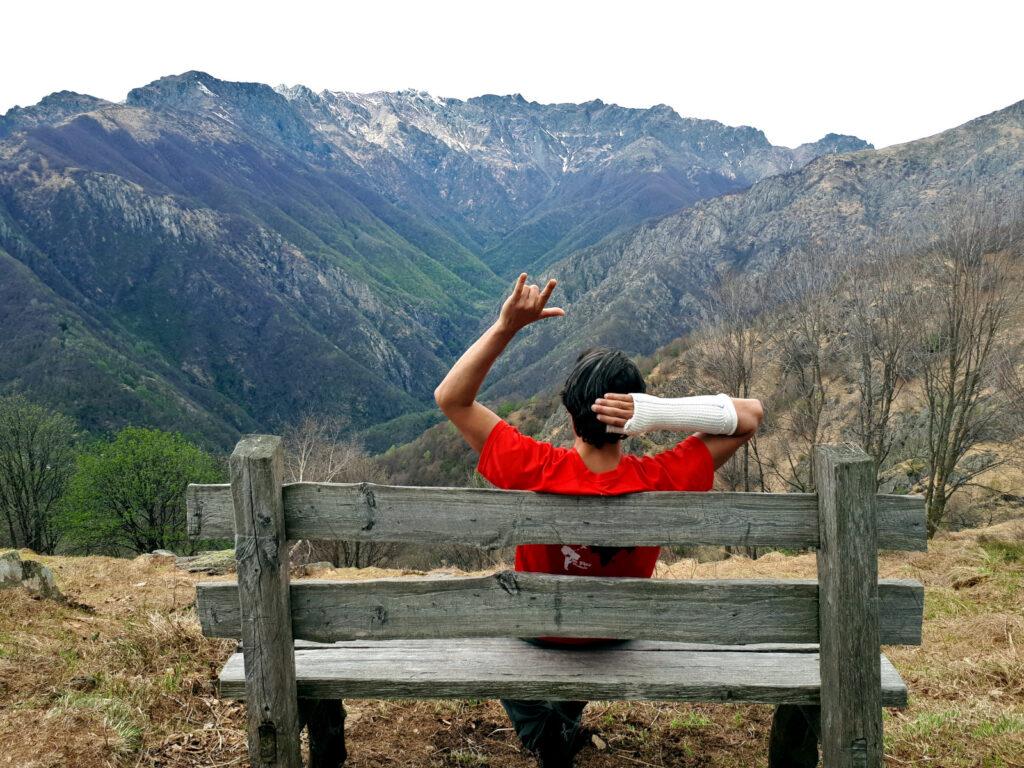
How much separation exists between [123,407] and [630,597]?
378ft

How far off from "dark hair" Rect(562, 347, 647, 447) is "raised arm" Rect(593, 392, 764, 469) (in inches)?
4.0

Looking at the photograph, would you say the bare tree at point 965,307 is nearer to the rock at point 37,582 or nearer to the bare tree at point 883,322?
the bare tree at point 883,322

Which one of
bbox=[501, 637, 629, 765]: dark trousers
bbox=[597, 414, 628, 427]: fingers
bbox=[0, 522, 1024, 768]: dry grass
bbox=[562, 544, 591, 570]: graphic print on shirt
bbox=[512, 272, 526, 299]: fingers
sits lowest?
bbox=[0, 522, 1024, 768]: dry grass

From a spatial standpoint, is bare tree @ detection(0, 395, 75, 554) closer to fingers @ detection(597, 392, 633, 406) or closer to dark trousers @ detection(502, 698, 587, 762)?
dark trousers @ detection(502, 698, 587, 762)

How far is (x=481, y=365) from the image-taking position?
2.57m

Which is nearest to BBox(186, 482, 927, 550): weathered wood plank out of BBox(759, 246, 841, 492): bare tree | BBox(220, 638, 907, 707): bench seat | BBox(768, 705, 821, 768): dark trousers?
BBox(220, 638, 907, 707): bench seat

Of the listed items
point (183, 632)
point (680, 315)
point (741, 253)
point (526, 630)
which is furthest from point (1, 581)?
point (741, 253)

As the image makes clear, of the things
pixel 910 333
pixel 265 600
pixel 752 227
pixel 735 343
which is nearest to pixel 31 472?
pixel 735 343

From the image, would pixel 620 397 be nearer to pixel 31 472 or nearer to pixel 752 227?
pixel 31 472

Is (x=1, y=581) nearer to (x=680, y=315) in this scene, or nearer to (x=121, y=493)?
(x=121, y=493)

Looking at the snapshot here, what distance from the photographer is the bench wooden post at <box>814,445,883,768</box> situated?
2346 millimetres

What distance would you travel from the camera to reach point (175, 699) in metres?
4.19

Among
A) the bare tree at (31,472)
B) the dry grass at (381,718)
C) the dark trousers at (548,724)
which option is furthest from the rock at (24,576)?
the bare tree at (31,472)

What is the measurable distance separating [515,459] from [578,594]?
0.53m
